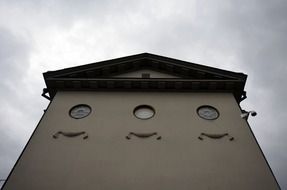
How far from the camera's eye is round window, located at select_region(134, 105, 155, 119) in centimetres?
1085

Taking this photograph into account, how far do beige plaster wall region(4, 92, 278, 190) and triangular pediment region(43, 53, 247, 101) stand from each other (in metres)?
0.88

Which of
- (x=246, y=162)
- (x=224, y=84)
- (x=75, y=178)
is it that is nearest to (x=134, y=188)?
(x=75, y=178)

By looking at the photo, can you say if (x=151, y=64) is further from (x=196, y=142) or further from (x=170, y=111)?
(x=196, y=142)

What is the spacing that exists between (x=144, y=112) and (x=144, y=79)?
198cm

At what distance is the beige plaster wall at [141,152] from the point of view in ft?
26.1

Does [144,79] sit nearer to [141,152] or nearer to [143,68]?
[143,68]

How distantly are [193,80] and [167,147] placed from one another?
4.42 meters

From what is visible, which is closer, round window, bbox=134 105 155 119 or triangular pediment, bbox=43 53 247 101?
round window, bbox=134 105 155 119

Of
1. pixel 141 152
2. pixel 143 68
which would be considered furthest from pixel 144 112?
pixel 143 68

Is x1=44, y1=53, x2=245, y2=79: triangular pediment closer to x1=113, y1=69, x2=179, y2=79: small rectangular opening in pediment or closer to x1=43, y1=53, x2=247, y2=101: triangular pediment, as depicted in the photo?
x1=43, y1=53, x2=247, y2=101: triangular pediment

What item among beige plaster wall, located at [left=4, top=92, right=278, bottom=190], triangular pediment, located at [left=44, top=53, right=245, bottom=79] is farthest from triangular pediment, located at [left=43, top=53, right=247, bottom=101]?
beige plaster wall, located at [left=4, top=92, right=278, bottom=190]

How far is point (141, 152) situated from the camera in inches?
355

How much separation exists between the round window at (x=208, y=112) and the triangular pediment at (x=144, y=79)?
1345 millimetres

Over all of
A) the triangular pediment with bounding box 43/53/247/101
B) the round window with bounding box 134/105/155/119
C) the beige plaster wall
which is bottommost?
the beige plaster wall
